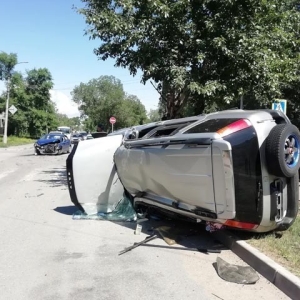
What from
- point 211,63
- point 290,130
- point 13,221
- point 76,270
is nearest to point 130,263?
point 76,270

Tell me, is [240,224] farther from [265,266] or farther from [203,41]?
[203,41]

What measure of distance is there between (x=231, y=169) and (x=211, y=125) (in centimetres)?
79

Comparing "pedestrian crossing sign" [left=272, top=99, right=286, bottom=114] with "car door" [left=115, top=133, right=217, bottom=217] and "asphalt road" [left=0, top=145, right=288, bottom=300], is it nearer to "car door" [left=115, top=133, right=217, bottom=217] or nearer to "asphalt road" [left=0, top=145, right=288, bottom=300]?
"car door" [left=115, top=133, right=217, bottom=217]

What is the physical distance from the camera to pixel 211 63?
1011cm

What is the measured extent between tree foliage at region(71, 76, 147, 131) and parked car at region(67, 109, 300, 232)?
6712cm

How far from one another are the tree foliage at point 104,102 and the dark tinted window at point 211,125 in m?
67.3

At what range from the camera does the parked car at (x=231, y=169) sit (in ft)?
14.8

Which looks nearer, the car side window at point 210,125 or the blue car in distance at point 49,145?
the car side window at point 210,125

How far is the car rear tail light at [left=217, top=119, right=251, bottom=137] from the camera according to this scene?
179 inches

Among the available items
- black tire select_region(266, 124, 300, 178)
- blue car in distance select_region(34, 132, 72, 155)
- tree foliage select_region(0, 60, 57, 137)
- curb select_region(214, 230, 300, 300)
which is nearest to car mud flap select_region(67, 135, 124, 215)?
curb select_region(214, 230, 300, 300)

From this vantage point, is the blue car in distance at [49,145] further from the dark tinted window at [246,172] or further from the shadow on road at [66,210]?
the dark tinted window at [246,172]

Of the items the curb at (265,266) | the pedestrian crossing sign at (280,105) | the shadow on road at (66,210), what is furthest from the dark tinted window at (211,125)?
the pedestrian crossing sign at (280,105)

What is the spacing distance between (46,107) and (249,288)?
6044 cm

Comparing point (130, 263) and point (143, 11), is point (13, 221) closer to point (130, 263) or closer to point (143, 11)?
point (130, 263)
